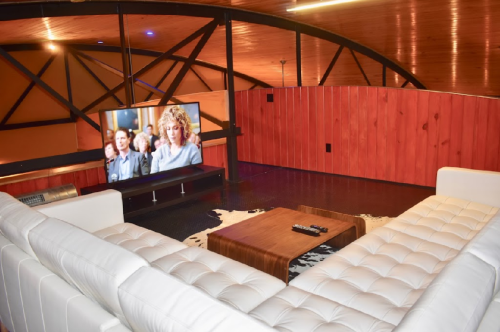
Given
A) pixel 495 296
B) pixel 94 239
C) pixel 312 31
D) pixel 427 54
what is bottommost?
pixel 495 296

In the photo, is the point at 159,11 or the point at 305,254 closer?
the point at 305,254

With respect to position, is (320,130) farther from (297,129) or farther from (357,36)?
(357,36)

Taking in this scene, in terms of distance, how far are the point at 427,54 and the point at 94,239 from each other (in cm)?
716

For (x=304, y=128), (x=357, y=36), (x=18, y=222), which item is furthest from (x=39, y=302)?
(x=357, y=36)

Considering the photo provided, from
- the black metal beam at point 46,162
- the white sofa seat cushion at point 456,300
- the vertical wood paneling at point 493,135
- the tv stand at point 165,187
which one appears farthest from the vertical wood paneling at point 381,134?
the white sofa seat cushion at point 456,300

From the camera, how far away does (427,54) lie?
740 cm

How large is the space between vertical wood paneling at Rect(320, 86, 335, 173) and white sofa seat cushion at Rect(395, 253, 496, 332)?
4926mm

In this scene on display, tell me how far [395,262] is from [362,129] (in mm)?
3798

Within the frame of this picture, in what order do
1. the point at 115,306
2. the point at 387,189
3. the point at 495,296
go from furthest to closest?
the point at 387,189 → the point at 495,296 → the point at 115,306

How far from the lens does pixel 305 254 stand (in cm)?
367

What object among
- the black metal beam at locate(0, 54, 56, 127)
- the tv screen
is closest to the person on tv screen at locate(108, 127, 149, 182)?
the tv screen

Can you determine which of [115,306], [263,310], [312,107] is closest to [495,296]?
[263,310]

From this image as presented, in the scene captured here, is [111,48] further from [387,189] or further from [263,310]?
[263,310]

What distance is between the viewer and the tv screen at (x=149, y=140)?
454 centimetres
